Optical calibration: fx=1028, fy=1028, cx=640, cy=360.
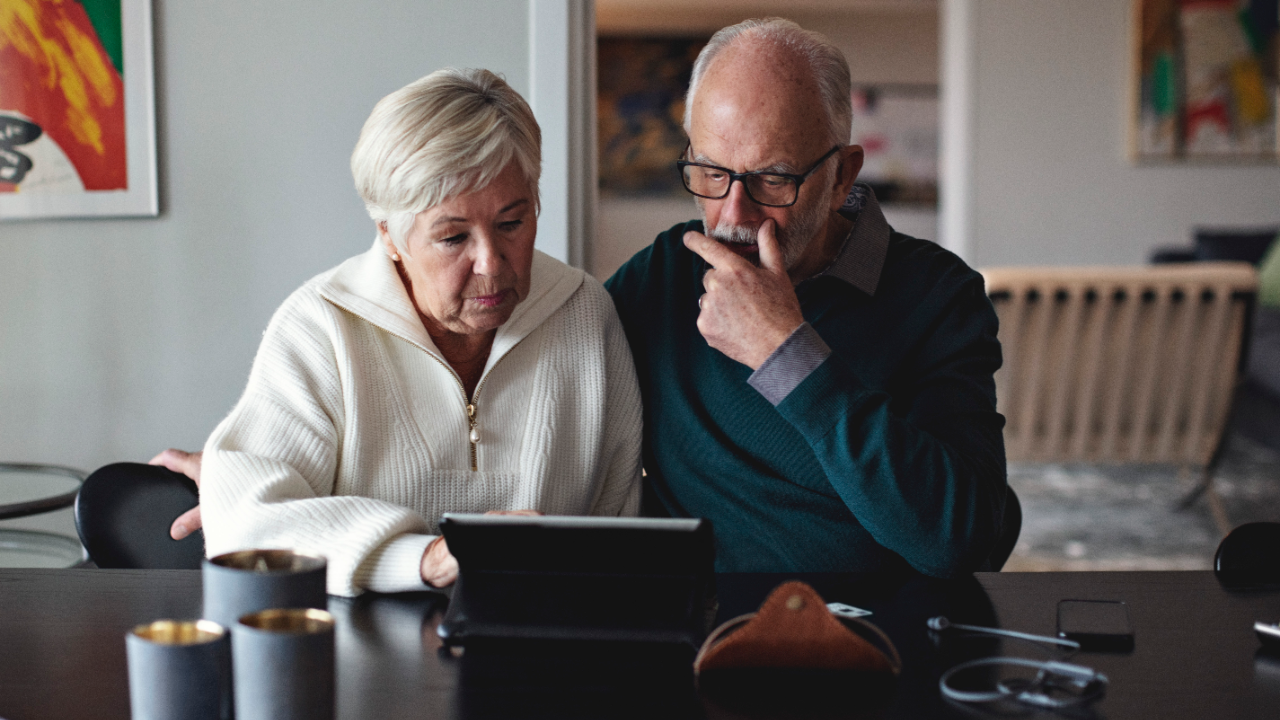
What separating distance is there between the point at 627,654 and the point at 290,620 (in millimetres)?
351

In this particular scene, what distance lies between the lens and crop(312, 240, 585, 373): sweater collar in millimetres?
1459

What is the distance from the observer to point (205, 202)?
2.03 meters

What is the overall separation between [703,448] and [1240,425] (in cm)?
423

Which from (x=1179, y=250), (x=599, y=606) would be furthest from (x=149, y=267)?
(x=1179, y=250)

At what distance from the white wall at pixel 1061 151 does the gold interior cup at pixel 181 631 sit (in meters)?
6.09

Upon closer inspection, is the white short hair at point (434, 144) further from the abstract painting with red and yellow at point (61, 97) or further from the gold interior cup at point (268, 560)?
the abstract painting with red and yellow at point (61, 97)

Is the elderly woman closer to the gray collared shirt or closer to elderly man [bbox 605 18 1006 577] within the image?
elderly man [bbox 605 18 1006 577]

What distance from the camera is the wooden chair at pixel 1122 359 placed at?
3.66 metres

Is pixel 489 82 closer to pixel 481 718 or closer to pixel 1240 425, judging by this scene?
pixel 481 718

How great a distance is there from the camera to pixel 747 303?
139 cm

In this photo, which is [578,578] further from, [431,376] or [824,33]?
[824,33]

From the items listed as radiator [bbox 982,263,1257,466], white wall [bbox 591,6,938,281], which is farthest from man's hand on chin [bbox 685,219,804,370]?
white wall [bbox 591,6,938,281]

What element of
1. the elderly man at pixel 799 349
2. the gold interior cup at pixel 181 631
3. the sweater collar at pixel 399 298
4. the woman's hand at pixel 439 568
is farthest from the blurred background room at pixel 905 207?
the gold interior cup at pixel 181 631

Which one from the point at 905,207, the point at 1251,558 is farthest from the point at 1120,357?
the point at 905,207
